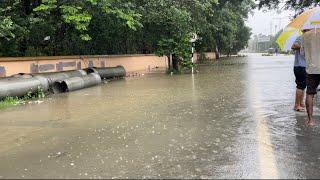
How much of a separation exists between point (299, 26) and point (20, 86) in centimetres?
919

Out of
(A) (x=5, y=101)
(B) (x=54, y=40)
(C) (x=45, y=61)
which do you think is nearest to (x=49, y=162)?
(A) (x=5, y=101)

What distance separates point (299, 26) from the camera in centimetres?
919

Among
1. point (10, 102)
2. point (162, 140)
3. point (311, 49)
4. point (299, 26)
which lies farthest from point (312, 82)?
point (10, 102)

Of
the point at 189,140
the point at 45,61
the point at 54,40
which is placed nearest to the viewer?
the point at 189,140

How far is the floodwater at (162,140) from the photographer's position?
602 cm

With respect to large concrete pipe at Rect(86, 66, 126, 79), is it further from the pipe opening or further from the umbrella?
the umbrella

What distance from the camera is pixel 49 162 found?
21.5ft

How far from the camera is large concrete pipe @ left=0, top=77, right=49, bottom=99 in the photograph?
14637 mm

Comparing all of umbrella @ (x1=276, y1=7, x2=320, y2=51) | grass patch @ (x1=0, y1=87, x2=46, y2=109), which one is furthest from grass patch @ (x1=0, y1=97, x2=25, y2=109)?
umbrella @ (x1=276, y1=7, x2=320, y2=51)

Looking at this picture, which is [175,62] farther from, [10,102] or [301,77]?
[301,77]

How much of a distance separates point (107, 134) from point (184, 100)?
5151 mm

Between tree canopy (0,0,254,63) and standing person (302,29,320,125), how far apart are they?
40.2ft

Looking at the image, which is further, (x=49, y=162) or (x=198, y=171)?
(x=49, y=162)

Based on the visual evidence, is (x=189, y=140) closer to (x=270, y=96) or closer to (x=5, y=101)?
(x=270, y=96)
